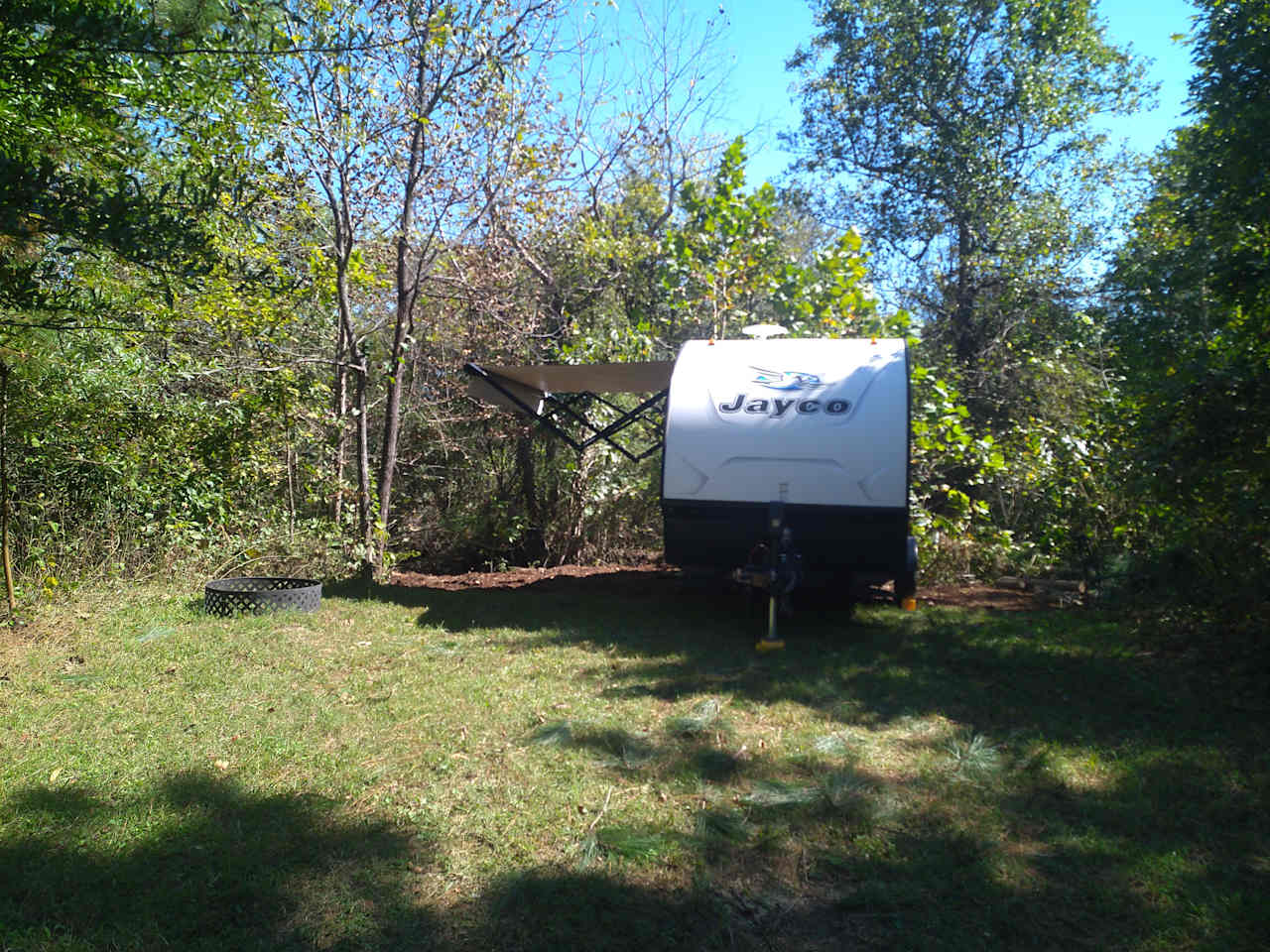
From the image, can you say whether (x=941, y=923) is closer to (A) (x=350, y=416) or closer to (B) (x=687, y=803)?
(B) (x=687, y=803)

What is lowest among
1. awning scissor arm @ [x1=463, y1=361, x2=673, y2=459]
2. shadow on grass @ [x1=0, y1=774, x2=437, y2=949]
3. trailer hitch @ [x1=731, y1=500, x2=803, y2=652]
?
shadow on grass @ [x1=0, y1=774, x2=437, y2=949]

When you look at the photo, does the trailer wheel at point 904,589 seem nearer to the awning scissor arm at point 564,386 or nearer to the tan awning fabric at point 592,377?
the awning scissor arm at point 564,386

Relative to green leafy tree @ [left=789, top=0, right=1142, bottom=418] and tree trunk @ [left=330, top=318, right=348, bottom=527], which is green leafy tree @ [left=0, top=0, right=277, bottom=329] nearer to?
tree trunk @ [left=330, top=318, right=348, bottom=527]

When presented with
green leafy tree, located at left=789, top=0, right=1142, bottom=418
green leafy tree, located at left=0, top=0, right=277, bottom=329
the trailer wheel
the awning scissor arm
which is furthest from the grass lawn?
green leafy tree, located at left=789, top=0, right=1142, bottom=418

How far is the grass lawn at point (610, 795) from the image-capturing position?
2.91 metres

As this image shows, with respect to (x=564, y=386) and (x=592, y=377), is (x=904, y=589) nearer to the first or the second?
(x=592, y=377)

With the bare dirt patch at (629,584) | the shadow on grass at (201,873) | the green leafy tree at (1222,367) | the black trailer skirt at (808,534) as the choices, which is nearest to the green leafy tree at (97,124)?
the shadow on grass at (201,873)

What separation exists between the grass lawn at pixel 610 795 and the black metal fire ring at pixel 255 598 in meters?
0.34

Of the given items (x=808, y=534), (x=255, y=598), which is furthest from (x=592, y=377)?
(x=255, y=598)

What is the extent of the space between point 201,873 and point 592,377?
6351mm

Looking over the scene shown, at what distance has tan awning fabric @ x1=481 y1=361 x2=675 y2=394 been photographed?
8.48m

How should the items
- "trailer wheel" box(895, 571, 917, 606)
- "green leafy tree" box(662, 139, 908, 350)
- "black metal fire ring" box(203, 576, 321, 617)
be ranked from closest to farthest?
1. "black metal fire ring" box(203, 576, 321, 617)
2. "trailer wheel" box(895, 571, 917, 606)
3. "green leafy tree" box(662, 139, 908, 350)

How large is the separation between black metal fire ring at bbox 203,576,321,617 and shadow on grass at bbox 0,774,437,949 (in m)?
3.40

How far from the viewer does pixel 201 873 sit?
3098 millimetres
